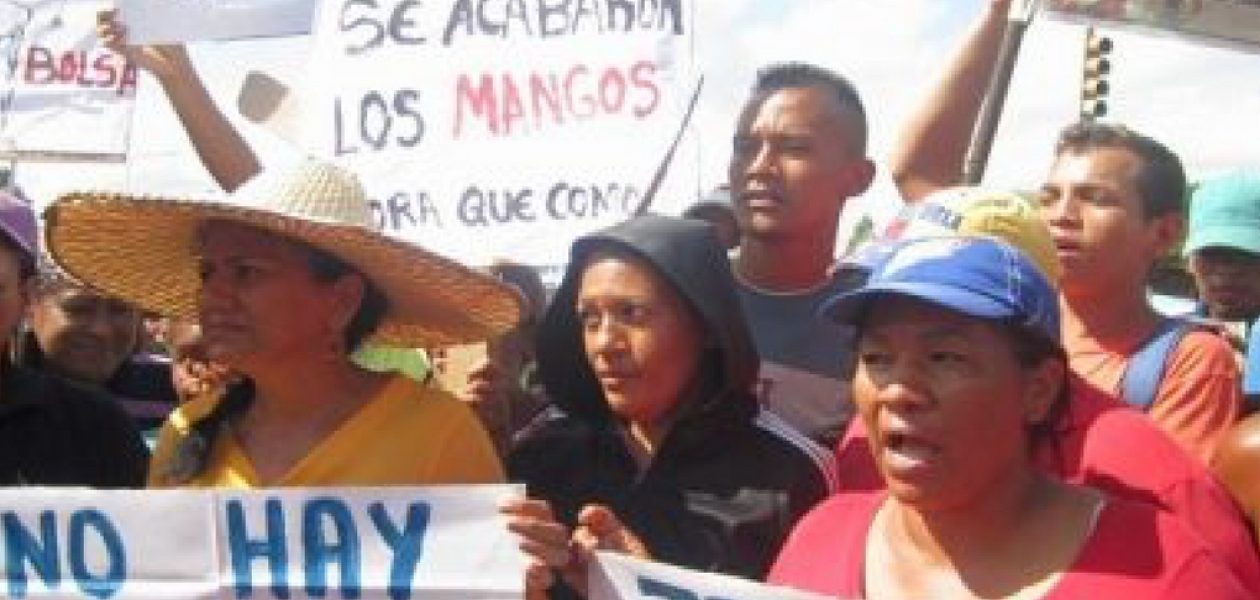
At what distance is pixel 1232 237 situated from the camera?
5047 millimetres

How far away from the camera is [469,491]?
10.3ft

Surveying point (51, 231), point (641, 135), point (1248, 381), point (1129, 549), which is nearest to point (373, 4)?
point (641, 135)

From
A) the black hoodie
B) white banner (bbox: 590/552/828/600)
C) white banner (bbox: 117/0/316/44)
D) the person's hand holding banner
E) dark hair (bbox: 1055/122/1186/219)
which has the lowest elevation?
white banner (bbox: 590/552/828/600)

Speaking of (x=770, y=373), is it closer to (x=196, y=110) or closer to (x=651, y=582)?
(x=651, y=582)

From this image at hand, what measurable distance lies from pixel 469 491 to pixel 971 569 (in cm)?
88

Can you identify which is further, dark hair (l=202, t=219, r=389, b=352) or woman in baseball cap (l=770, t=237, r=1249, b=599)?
dark hair (l=202, t=219, r=389, b=352)

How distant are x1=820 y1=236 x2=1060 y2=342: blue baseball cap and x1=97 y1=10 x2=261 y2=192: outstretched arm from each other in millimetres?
2045

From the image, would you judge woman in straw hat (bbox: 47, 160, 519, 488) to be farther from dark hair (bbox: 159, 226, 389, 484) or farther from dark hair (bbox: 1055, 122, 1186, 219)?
dark hair (bbox: 1055, 122, 1186, 219)

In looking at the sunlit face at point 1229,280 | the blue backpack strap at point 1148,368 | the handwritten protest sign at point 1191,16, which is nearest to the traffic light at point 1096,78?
the handwritten protest sign at point 1191,16

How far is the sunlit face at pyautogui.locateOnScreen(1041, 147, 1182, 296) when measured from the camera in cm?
380

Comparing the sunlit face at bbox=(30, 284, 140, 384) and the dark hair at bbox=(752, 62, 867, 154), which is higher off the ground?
the dark hair at bbox=(752, 62, 867, 154)

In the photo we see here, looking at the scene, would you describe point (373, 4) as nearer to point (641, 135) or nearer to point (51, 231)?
point (641, 135)

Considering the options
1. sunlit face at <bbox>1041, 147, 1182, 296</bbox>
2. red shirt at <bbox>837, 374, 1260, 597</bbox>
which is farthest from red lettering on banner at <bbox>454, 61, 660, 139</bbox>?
red shirt at <bbox>837, 374, 1260, 597</bbox>

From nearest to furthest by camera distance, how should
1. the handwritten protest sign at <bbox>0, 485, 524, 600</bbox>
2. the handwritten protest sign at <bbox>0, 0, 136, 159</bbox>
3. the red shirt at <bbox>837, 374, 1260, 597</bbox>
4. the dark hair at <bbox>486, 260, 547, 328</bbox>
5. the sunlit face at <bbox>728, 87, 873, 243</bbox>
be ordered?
the red shirt at <bbox>837, 374, 1260, 597</bbox> → the handwritten protest sign at <bbox>0, 485, 524, 600</bbox> → the sunlit face at <bbox>728, 87, 873, 243</bbox> → the dark hair at <bbox>486, 260, 547, 328</bbox> → the handwritten protest sign at <bbox>0, 0, 136, 159</bbox>
